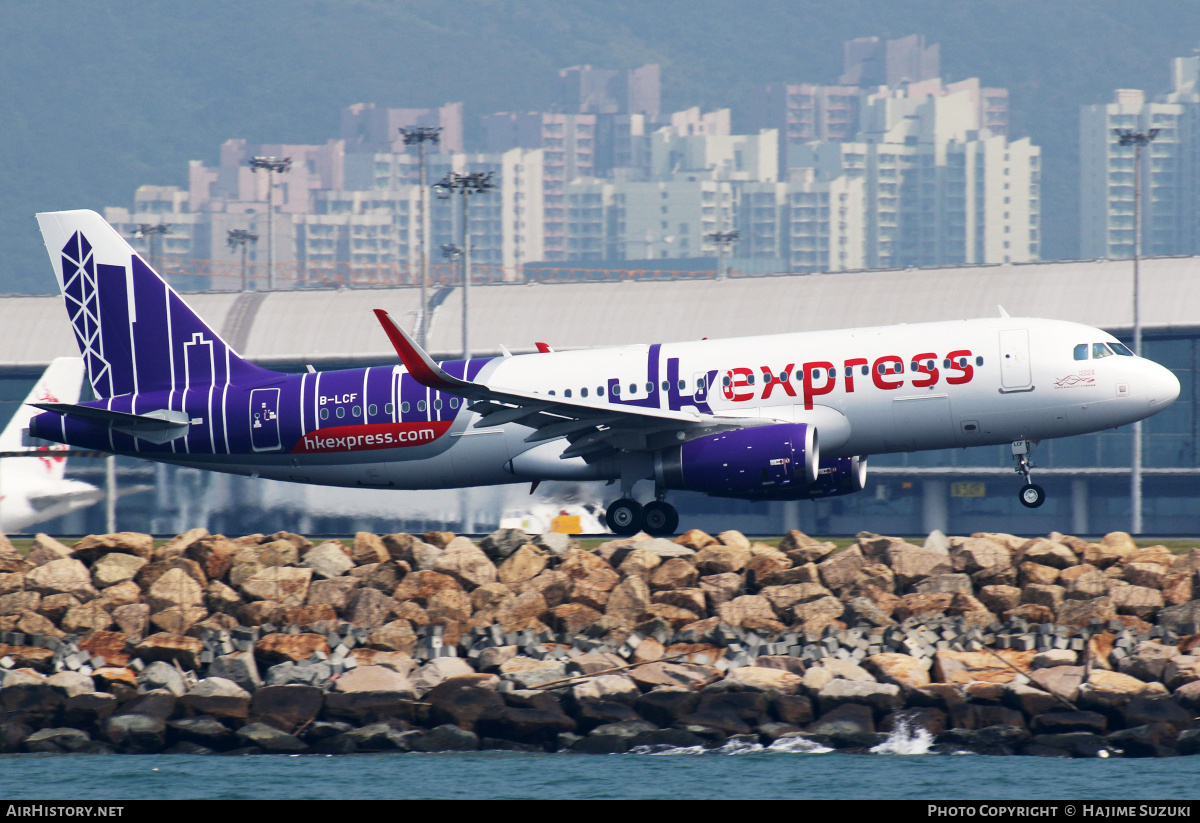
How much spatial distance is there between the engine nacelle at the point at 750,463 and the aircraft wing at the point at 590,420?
0.37 meters

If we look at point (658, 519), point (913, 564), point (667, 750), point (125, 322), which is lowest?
point (667, 750)

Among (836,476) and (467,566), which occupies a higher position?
(836,476)

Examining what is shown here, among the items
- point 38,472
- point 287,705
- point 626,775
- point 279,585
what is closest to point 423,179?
point 38,472

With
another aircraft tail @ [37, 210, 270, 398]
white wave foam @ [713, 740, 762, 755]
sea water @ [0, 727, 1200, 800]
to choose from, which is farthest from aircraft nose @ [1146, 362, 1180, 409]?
another aircraft tail @ [37, 210, 270, 398]

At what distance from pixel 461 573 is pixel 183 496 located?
117 ft

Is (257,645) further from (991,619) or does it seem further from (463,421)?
(991,619)

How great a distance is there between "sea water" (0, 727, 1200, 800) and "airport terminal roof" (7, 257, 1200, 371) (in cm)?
4671

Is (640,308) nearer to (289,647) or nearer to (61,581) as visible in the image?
(61,581)

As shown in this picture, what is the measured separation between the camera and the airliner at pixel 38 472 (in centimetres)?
5012

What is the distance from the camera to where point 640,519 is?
3553cm

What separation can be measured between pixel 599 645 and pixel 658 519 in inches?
247

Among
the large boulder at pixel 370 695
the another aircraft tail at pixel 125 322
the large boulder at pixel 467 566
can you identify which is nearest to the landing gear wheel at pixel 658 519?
the large boulder at pixel 467 566

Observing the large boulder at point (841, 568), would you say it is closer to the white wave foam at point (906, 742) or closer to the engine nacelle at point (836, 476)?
the engine nacelle at point (836, 476)

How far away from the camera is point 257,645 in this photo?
30.1 meters
